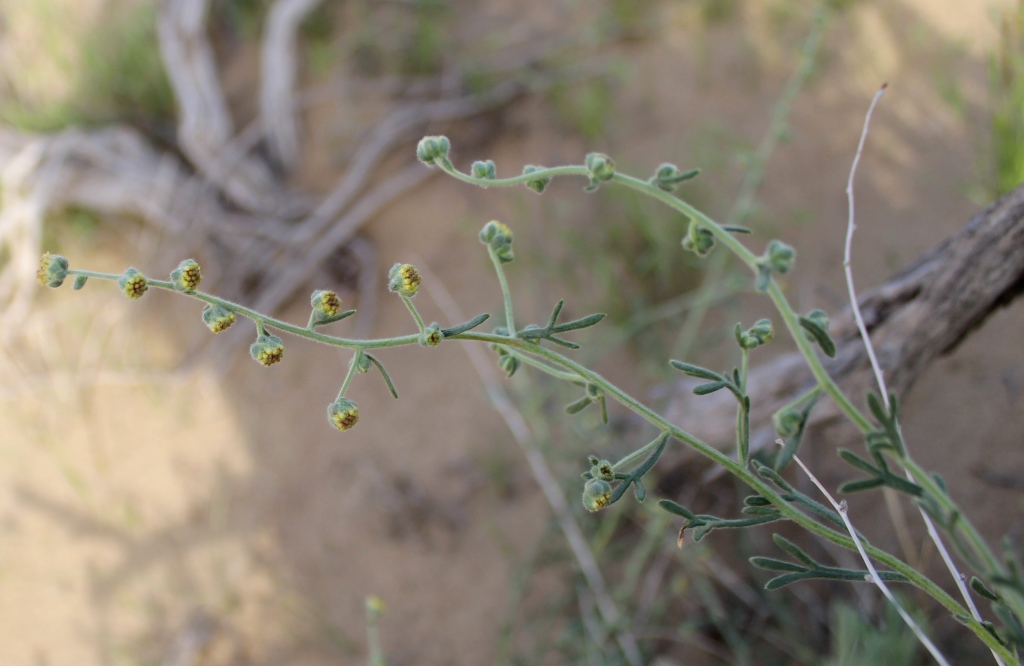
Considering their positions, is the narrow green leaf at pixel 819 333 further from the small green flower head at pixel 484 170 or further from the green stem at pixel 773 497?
the small green flower head at pixel 484 170

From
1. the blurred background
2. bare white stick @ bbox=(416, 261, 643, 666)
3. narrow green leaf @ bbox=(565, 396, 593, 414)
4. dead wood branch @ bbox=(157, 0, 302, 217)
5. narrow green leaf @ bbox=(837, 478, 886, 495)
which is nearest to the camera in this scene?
narrow green leaf @ bbox=(837, 478, 886, 495)

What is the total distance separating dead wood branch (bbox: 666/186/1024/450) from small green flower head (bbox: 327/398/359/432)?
1006mm

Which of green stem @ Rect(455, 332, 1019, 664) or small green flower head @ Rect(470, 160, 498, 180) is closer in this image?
green stem @ Rect(455, 332, 1019, 664)

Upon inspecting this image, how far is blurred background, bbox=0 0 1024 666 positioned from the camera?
189 cm

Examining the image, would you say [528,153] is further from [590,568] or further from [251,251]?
[590,568]

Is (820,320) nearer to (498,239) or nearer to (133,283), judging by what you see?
(498,239)

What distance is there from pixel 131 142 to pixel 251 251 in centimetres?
82

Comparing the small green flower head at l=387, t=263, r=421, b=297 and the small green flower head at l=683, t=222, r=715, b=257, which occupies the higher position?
the small green flower head at l=387, t=263, r=421, b=297

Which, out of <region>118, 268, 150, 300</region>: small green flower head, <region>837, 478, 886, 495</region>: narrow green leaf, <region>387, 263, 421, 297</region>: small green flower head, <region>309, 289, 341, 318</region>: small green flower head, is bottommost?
<region>837, 478, 886, 495</region>: narrow green leaf

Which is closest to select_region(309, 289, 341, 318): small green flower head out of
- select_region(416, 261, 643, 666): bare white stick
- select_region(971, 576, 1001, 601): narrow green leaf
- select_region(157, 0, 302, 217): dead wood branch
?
select_region(971, 576, 1001, 601): narrow green leaf

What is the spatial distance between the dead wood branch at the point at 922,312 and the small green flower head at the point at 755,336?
0.61m

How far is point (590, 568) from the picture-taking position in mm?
1834

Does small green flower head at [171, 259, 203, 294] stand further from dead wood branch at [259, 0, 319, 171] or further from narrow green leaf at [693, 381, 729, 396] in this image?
dead wood branch at [259, 0, 319, 171]

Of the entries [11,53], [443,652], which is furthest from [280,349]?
[11,53]
